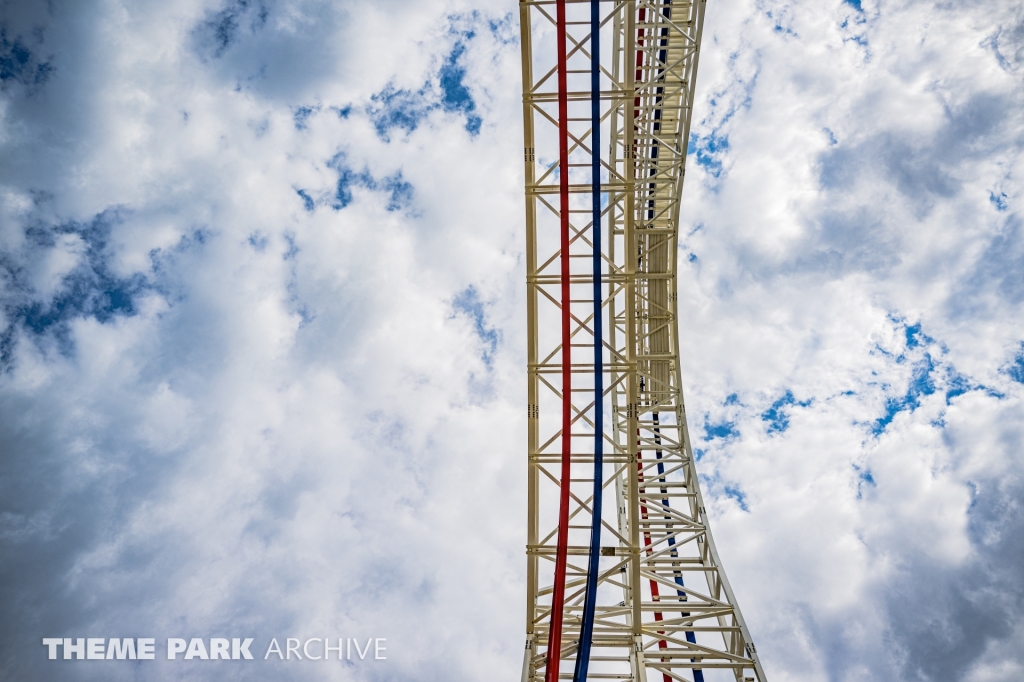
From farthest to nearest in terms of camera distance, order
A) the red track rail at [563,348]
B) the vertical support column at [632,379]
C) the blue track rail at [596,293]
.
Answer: the vertical support column at [632,379] → the blue track rail at [596,293] → the red track rail at [563,348]

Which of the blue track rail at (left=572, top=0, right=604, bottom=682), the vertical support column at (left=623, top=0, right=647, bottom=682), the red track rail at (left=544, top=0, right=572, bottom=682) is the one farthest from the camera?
the vertical support column at (left=623, top=0, right=647, bottom=682)

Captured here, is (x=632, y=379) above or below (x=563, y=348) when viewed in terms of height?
below

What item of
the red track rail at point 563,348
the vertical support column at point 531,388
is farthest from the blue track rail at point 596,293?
the vertical support column at point 531,388

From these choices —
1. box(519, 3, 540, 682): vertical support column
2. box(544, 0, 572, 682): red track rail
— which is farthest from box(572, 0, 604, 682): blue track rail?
box(519, 3, 540, 682): vertical support column

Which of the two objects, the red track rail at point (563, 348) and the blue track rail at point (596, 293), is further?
the blue track rail at point (596, 293)

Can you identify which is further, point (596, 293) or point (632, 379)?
point (632, 379)

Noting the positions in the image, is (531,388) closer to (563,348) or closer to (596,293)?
(563,348)

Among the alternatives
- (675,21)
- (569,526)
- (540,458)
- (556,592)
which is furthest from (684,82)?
(556,592)

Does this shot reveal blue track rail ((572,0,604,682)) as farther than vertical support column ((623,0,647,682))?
No

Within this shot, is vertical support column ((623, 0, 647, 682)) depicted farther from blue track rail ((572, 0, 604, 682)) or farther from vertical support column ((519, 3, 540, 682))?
vertical support column ((519, 3, 540, 682))

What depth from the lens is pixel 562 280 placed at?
47.3ft

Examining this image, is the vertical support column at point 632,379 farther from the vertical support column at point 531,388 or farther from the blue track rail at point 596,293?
the vertical support column at point 531,388

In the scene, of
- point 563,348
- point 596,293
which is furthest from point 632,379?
point 596,293

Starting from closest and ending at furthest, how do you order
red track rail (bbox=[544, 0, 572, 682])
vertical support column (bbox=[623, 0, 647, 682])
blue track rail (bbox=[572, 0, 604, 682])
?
red track rail (bbox=[544, 0, 572, 682])
blue track rail (bbox=[572, 0, 604, 682])
vertical support column (bbox=[623, 0, 647, 682])
